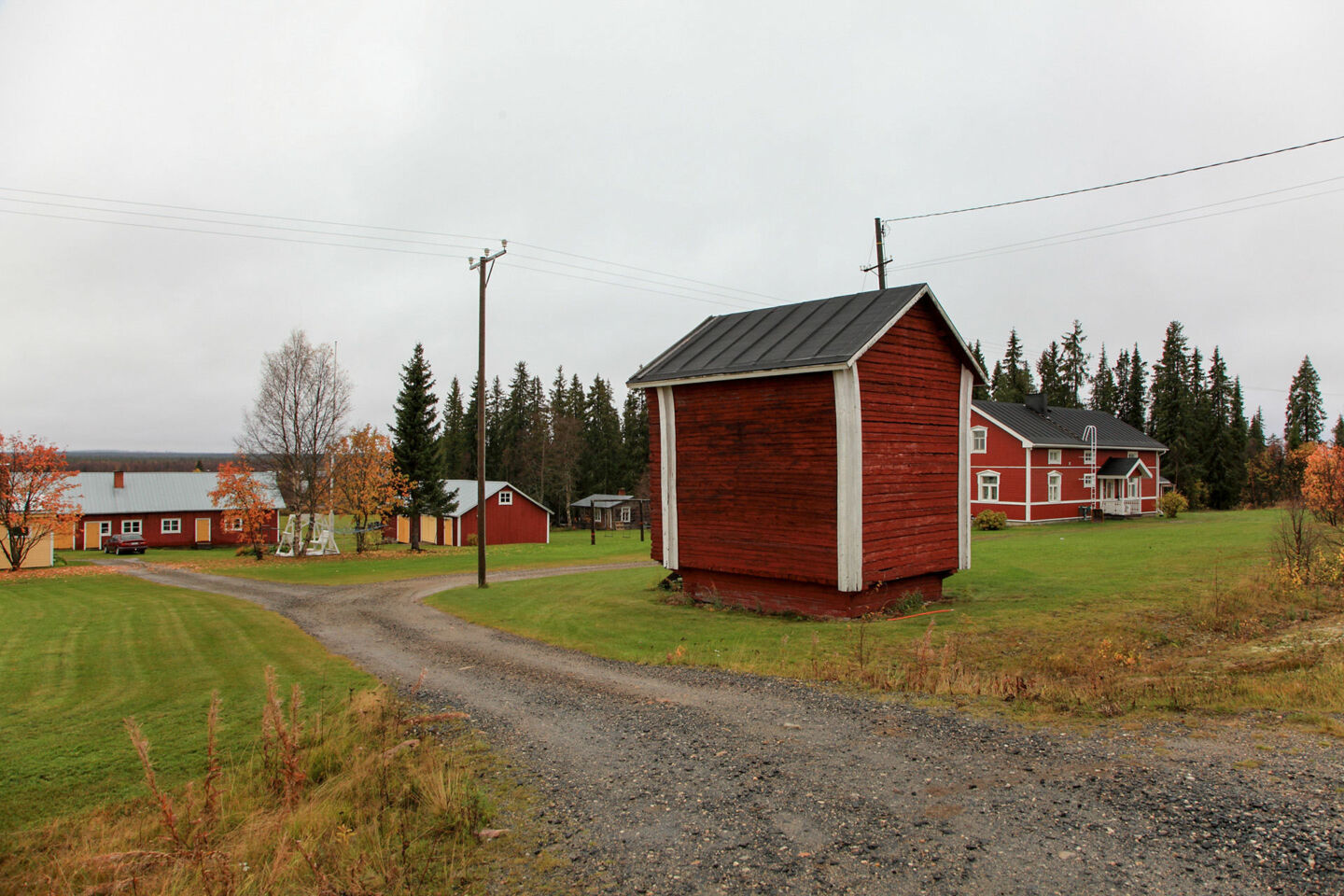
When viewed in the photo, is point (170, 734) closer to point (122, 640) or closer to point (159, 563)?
point (122, 640)

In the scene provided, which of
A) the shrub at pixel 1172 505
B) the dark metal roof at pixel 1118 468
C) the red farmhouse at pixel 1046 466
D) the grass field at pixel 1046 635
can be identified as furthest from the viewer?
the shrub at pixel 1172 505

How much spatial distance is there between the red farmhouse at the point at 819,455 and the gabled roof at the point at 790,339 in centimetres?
5

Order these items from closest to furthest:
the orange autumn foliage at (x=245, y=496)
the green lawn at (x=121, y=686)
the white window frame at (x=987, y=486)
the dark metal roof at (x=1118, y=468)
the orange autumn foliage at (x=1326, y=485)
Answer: the green lawn at (x=121, y=686) < the orange autumn foliage at (x=1326, y=485) < the orange autumn foliage at (x=245, y=496) < the white window frame at (x=987, y=486) < the dark metal roof at (x=1118, y=468)

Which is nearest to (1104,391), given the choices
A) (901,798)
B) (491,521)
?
(491,521)

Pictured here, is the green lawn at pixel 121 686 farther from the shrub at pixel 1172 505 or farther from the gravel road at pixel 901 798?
the shrub at pixel 1172 505

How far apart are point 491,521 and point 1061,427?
37.9m

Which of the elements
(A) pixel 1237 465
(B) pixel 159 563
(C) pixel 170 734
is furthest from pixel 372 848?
(A) pixel 1237 465

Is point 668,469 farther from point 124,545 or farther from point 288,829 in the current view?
point 124,545

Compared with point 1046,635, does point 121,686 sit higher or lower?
lower

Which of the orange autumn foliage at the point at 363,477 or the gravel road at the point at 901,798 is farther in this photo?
the orange autumn foliage at the point at 363,477

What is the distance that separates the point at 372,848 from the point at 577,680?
16.8 feet

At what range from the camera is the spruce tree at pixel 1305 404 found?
88.0 meters

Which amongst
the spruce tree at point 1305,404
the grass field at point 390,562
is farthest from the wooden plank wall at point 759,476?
the spruce tree at point 1305,404

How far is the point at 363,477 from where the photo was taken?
39594 millimetres
